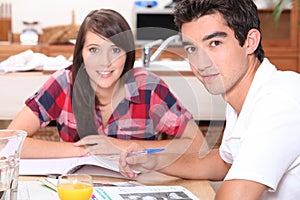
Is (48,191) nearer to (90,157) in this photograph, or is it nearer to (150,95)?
(90,157)

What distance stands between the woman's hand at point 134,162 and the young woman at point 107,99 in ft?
0.67

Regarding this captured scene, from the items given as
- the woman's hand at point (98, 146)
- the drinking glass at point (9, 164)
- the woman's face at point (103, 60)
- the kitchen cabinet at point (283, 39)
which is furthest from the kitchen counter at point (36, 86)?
the kitchen cabinet at point (283, 39)

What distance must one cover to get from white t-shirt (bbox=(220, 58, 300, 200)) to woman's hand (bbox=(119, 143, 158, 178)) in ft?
A: 1.02

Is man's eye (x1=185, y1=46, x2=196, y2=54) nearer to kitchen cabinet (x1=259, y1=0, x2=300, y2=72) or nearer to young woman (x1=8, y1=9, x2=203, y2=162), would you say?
young woman (x1=8, y1=9, x2=203, y2=162)

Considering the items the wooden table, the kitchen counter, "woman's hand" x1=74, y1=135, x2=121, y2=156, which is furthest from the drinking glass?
the kitchen counter

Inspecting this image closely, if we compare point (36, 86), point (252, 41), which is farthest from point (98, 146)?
point (36, 86)

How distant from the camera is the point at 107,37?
1.79 meters

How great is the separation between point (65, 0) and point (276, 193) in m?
3.97

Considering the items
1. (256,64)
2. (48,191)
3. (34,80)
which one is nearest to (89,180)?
(48,191)

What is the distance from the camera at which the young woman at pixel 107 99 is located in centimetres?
179

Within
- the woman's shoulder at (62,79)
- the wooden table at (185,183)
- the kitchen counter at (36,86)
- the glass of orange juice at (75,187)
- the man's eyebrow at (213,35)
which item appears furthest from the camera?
the kitchen counter at (36,86)

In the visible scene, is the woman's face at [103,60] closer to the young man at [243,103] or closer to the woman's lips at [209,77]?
the young man at [243,103]

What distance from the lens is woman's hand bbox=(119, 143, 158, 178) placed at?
4.94 feet

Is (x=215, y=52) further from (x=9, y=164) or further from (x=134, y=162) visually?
(x=9, y=164)
